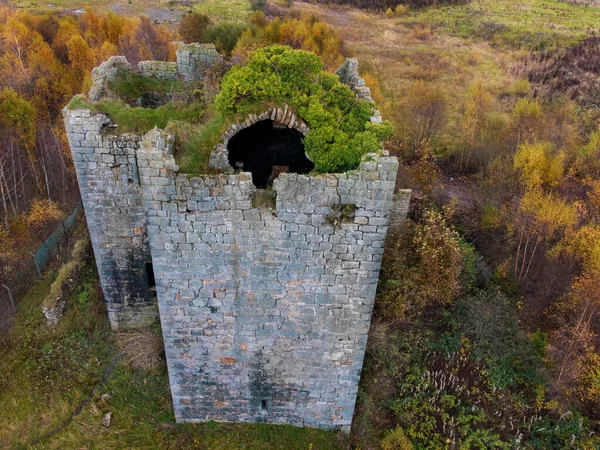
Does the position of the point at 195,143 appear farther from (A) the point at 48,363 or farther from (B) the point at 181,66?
(A) the point at 48,363

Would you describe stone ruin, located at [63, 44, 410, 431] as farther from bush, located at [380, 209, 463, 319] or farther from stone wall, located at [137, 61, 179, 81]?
bush, located at [380, 209, 463, 319]

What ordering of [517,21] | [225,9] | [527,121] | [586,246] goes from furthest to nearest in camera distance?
[225,9] < [517,21] < [527,121] < [586,246]

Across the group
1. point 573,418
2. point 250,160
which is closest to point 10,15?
point 250,160

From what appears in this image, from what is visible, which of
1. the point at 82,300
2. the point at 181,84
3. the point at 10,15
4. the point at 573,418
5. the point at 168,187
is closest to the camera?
the point at 168,187

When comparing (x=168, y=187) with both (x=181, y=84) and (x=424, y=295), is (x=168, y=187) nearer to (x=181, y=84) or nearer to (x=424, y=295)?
(x=181, y=84)

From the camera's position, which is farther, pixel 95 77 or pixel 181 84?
pixel 181 84

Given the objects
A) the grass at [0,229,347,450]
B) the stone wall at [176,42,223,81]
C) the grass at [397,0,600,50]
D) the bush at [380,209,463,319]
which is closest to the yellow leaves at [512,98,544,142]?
the bush at [380,209,463,319]

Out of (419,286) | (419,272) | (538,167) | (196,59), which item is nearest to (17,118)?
(196,59)
